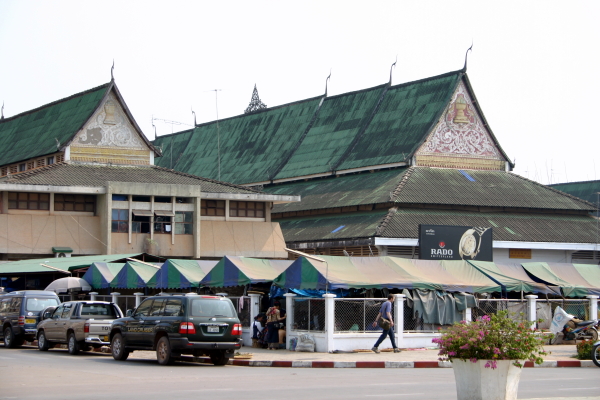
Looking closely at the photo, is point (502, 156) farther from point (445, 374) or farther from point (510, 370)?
point (510, 370)

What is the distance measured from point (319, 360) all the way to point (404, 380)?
5.01 m

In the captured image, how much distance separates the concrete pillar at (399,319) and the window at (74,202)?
23.2 m

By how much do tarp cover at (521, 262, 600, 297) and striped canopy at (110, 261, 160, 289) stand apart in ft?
45.2

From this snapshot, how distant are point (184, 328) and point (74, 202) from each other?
1009 inches

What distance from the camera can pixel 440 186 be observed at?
50.9 meters

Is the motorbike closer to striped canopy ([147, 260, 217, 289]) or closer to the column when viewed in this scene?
the column

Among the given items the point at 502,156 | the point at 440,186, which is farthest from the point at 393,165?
the point at 502,156

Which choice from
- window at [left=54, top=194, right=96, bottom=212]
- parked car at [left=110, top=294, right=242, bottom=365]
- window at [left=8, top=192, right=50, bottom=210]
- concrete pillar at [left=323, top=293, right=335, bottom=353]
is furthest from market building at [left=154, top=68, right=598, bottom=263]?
parked car at [left=110, top=294, right=242, bottom=365]

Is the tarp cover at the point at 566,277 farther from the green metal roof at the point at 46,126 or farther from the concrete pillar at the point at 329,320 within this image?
the green metal roof at the point at 46,126

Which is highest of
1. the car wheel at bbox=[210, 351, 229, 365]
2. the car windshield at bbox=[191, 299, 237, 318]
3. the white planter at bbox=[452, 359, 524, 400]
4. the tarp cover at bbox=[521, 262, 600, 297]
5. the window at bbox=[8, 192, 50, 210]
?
the window at bbox=[8, 192, 50, 210]

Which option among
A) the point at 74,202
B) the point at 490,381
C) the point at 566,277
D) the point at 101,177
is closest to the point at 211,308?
the point at 490,381

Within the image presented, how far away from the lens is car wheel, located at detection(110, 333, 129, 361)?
76.3 feet

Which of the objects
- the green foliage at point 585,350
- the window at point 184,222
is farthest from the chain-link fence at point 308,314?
the window at point 184,222

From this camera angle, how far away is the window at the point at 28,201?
43.9 meters
